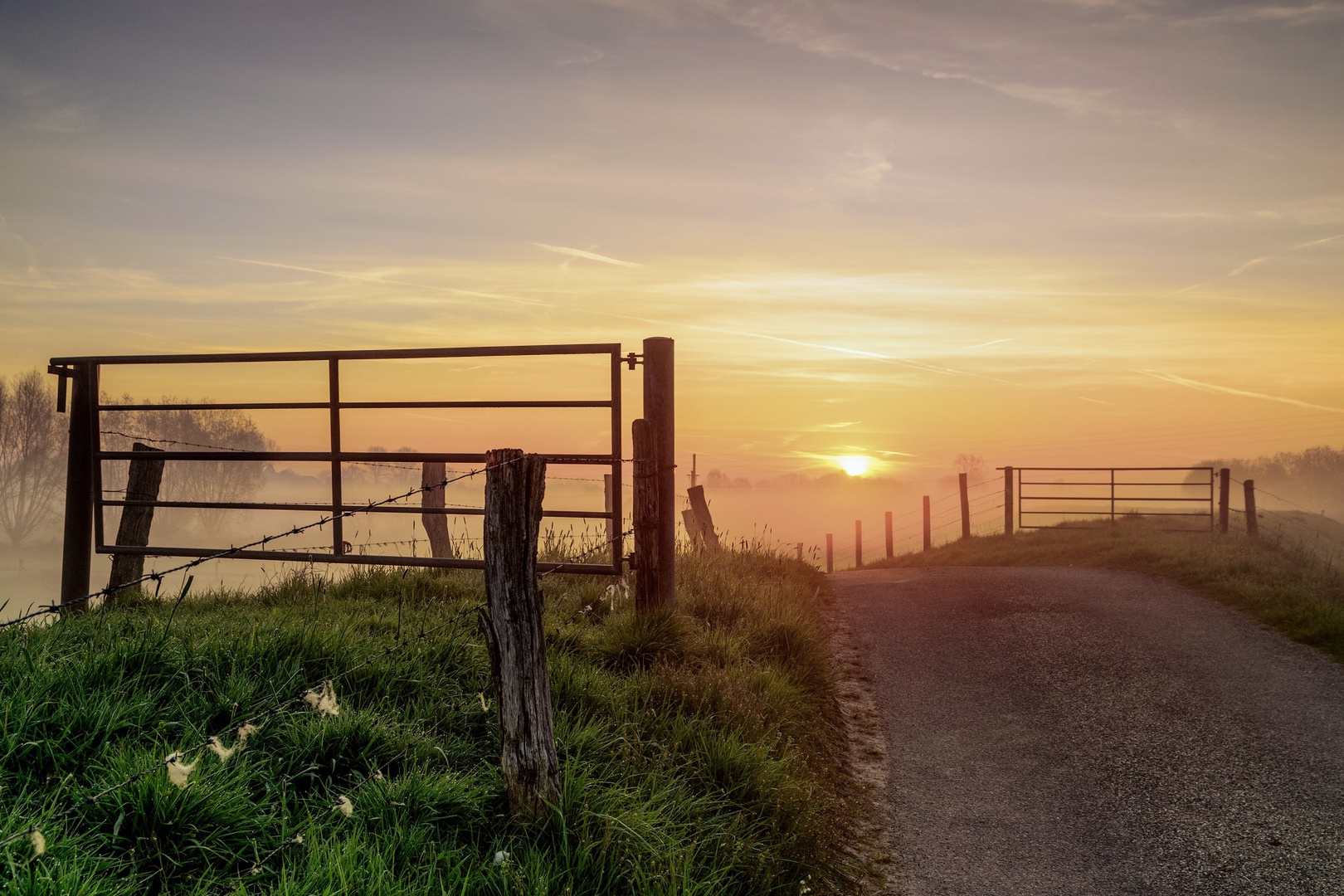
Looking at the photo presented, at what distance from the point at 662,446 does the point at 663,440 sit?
0.16 ft

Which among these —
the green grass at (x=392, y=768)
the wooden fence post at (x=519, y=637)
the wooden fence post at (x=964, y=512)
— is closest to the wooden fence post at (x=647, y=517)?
the green grass at (x=392, y=768)

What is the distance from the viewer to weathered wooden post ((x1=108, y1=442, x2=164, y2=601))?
9.03 m

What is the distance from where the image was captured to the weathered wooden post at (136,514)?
356 inches

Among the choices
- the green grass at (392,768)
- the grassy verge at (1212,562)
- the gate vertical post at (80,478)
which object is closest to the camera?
the green grass at (392,768)

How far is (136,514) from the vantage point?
356 inches

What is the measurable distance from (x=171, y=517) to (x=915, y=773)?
156 feet

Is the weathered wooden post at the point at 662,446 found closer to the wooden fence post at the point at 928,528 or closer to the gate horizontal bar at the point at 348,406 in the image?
the gate horizontal bar at the point at 348,406

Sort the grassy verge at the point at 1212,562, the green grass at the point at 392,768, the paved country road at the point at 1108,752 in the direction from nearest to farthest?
1. the green grass at the point at 392,768
2. the paved country road at the point at 1108,752
3. the grassy verge at the point at 1212,562

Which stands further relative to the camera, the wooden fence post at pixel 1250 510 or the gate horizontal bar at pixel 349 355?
the wooden fence post at pixel 1250 510

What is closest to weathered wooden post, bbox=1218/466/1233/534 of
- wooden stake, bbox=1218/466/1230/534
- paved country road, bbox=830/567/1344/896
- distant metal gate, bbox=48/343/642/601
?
wooden stake, bbox=1218/466/1230/534

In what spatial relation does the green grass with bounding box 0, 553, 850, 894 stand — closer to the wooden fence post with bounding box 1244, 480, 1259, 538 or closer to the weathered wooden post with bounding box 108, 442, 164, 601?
the weathered wooden post with bounding box 108, 442, 164, 601

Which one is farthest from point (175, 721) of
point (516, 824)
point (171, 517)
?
point (171, 517)

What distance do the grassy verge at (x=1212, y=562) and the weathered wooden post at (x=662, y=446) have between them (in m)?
6.85

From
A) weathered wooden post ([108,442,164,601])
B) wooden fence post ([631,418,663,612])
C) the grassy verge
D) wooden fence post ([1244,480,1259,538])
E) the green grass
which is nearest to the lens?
the green grass
